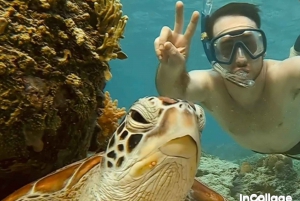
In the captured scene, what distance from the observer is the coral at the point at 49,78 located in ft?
4.05

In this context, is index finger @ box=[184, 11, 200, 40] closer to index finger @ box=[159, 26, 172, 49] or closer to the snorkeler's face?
index finger @ box=[159, 26, 172, 49]

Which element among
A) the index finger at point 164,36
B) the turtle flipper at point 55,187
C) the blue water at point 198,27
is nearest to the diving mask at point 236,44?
the index finger at point 164,36

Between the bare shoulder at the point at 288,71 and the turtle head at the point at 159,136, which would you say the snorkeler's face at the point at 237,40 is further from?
the turtle head at the point at 159,136

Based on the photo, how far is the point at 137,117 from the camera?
90 centimetres

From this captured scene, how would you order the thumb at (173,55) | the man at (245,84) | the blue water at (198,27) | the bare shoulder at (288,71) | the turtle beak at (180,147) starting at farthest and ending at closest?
1. the blue water at (198,27)
2. the man at (245,84)
3. the bare shoulder at (288,71)
4. the thumb at (173,55)
5. the turtle beak at (180,147)

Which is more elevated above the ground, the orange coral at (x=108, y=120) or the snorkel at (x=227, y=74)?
the snorkel at (x=227, y=74)

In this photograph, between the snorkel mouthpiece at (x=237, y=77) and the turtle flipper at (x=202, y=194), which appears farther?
the snorkel mouthpiece at (x=237, y=77)

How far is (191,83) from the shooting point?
9.53 feet

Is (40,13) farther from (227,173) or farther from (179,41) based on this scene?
(227,173)

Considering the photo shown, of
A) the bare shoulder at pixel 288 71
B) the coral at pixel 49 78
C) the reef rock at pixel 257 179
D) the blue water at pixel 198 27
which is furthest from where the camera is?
the blue water at pixel 198 27

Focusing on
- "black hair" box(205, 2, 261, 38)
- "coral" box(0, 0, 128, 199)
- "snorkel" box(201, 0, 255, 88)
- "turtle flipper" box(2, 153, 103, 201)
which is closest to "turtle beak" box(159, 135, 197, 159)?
"turtle flipper" box(2, 153, 103, 201)

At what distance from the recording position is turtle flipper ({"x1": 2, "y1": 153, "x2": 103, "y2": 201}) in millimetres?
1237

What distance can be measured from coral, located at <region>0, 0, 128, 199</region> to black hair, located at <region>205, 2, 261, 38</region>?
1.73 m

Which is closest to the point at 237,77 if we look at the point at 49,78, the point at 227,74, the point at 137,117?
the point at 227,74
